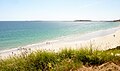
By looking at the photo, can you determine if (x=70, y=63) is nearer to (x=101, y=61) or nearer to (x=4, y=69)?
(x=101, y=61)

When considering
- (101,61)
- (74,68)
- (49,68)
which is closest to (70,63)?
(74,68)

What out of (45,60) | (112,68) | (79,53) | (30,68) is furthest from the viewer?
(79,53)

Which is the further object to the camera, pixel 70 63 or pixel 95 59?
pixel 95 59

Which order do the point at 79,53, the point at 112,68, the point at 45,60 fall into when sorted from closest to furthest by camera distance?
the point at 112,68
the point at 45,60
the point at 79,53

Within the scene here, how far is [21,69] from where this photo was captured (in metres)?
5.98

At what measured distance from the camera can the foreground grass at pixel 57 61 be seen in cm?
604

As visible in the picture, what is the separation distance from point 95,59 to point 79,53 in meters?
0.64

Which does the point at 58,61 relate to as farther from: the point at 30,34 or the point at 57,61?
the point at 30,34

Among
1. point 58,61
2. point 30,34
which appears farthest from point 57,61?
point 30,34

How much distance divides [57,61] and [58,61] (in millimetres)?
37

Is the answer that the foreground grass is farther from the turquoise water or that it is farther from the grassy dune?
the turquoise water

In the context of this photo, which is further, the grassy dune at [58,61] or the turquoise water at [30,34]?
the turquoise water at [30,34]

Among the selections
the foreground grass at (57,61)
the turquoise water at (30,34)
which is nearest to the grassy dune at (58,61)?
the foreground grass at (57,61)

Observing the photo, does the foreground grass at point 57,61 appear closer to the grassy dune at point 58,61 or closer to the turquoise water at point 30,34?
the grassy dune at point 58,61
